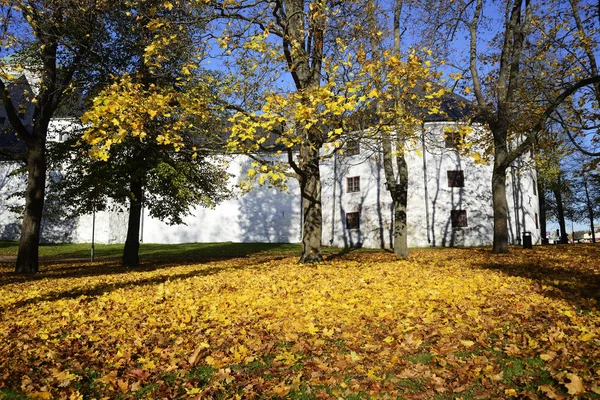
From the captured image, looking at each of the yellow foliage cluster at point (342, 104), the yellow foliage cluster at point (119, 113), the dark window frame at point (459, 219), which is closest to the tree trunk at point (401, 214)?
the yellow foliage cluster at point (342, 104)

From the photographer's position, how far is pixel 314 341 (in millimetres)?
5051

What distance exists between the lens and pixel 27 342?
17.4 ft

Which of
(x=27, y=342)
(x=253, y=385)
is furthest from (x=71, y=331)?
(x=253, y=385)

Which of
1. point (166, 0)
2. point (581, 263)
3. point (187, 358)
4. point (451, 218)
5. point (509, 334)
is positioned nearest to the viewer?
point (187, 358)

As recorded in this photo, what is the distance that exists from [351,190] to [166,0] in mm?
24075

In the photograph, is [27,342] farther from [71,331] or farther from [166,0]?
[166,0]

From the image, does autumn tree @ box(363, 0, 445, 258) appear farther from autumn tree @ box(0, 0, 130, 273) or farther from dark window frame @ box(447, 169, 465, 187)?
dark window frame @ box(447, 169, 465, 187)

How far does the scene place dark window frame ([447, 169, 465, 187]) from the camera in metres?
30.1

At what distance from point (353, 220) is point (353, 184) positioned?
112 inches

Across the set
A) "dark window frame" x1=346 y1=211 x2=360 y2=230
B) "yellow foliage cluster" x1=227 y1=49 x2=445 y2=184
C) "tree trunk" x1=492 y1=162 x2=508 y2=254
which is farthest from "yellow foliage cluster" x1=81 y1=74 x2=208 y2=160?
"dark window frame" x1=346 y1=211 x2=360 y2=230

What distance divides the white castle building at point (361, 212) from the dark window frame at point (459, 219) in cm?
7

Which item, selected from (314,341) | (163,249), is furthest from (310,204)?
(163,249)

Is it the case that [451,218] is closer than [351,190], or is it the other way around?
[451,218]

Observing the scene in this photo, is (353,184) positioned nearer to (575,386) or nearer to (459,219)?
(459,219)
